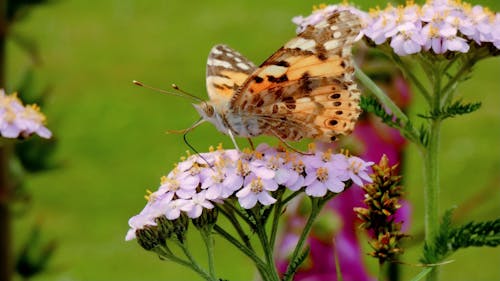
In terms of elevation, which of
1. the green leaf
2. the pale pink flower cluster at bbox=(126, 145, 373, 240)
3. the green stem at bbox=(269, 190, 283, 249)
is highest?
the green leaf

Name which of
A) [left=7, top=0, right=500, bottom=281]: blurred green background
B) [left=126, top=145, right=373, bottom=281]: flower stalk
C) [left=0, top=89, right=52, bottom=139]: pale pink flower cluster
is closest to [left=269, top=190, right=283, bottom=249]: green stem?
[left=126, top=145, right=373, bottom=281]: flower stalk

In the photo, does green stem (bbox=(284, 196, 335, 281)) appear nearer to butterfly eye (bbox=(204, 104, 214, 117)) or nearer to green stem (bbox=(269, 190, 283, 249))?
green stem (bbox=(269, 190, 283, 249))

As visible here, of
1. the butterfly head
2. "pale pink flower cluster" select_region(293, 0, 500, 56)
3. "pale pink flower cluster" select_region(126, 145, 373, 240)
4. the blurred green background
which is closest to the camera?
"pale pink flower cluster" select_region(126, 145, 373, 240)

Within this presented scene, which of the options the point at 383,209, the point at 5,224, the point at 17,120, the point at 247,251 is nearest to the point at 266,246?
the point at 247,251

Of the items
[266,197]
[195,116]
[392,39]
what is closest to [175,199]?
[266,197]

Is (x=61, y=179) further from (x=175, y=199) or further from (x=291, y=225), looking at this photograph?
(x=175, y=199)

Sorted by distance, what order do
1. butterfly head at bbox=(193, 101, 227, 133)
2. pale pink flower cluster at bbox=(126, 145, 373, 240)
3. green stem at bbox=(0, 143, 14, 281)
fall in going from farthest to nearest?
1. green stem at bbox=(0, 143, 14, 281)
2. butterfly head at bbox=(193, 101, 227, 133)
3. pale pink flower cluster at bbox=(126, 145, 373, 240)

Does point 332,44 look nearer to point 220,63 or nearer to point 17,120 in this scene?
point 220,63

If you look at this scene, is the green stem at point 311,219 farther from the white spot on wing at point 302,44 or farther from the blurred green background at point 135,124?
the blurred green background at point 135,124
